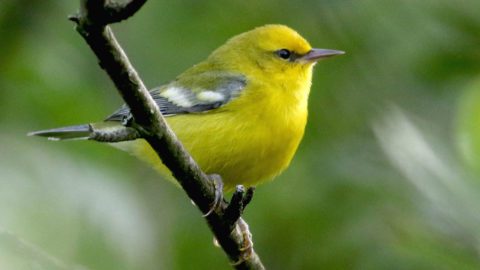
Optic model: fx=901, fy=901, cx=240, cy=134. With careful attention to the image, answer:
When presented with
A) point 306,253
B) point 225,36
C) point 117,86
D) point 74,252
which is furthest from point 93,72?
point 117,86

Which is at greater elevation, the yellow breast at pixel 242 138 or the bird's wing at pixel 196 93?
the bird's wing at pixel 196 93

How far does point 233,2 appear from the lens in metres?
4.21

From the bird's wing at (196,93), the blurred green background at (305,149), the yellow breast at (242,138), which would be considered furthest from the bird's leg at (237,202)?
the bird's wing at (196,93)

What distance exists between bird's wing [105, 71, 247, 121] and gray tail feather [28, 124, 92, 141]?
158mm

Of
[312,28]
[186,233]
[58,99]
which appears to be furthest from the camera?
[312,28]

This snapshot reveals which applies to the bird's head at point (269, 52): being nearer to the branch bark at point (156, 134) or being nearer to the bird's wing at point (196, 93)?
the bird's wing at point (196, 93)

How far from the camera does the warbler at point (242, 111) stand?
378cm

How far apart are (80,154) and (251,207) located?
2.82ft

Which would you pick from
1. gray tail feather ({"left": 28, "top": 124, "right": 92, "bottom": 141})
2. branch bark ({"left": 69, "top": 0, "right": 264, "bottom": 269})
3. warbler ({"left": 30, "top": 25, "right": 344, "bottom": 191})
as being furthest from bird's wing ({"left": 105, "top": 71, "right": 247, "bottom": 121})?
branch bark ({"left": 69, "top": 0, "right": 264, "bottom": 269})

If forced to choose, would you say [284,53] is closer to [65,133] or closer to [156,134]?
[65,133]

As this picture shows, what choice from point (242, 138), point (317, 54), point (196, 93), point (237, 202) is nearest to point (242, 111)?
point (242, 138)

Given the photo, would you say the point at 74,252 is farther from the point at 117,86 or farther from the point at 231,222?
the point at 117,86

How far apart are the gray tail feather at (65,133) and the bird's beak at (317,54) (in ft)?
3.86

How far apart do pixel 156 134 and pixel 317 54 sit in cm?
195
